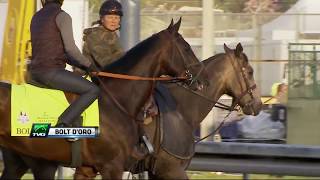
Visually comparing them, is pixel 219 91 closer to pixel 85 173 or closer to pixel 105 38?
pixel 105 38

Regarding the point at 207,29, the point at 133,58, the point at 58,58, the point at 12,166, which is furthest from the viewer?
the point at 207,29

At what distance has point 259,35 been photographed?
41.7ft

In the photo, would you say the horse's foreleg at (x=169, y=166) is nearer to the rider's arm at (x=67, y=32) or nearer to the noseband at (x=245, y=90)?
the noseband at (x=245, y=90)

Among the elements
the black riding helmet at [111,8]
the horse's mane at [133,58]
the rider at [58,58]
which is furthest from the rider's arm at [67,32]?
the black riding helmet at [111,8]

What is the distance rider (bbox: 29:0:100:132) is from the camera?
8242 mm

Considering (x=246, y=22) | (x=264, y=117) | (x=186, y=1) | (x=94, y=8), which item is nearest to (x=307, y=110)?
(x=264, y=117)

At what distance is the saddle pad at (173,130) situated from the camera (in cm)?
908

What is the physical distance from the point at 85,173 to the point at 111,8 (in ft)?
6.15

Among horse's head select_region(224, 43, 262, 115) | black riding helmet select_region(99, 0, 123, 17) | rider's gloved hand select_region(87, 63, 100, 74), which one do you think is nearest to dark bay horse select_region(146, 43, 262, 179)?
horse's head select_region(224, 43, 262, 115)

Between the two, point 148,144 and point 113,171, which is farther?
point 148,144

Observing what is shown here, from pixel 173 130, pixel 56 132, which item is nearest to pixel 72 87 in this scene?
pixel 56 132

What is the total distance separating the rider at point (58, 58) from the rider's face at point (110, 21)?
38.8 inches

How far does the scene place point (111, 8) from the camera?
369 inches

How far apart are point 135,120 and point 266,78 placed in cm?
437
